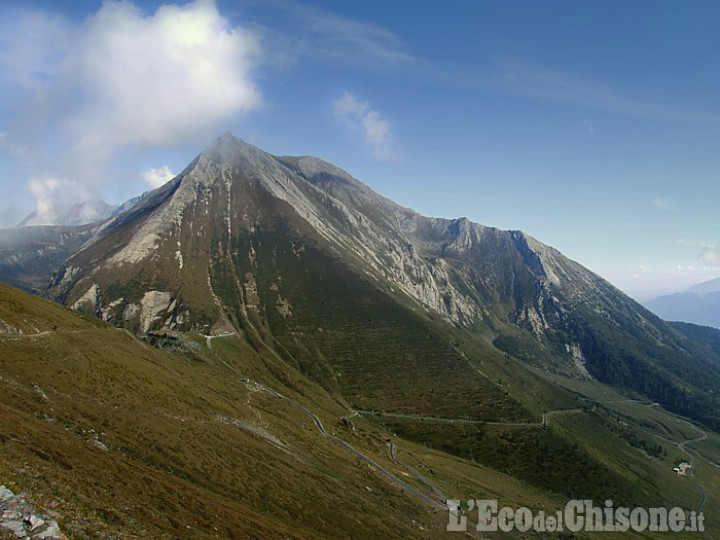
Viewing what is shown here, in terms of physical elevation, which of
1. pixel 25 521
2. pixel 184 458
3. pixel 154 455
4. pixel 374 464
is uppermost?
pixel 25 521

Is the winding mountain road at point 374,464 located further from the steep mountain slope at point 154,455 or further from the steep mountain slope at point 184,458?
the steep mountain slope at point 154,455

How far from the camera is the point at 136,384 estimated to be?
85.6 m

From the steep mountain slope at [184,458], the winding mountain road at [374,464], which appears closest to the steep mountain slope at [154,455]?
the steep mountain slope at [184,458]

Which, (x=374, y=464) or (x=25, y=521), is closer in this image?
(x=25, y=521)

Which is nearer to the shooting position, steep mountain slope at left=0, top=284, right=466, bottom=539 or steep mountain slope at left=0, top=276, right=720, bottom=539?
steep mountain slope at left=0, top=284, right=466, bottom=539

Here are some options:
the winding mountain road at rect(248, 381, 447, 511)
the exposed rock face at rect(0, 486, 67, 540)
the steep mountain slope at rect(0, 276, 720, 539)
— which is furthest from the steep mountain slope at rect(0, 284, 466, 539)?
the exposed rock face at rect(0, 486, 67, 540)

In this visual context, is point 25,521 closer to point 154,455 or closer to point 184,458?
point 154,455

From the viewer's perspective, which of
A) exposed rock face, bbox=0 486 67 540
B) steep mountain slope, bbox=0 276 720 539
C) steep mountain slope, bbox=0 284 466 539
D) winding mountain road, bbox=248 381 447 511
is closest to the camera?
exposed rock face, bbox=0 486 67 540

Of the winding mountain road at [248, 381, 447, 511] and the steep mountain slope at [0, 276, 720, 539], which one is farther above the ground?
the steep mountain slope at [0, 276, 720, 539]

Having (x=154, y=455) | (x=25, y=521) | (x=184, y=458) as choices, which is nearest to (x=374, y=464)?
(x=184, y=458)

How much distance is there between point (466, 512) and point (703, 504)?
18464cm

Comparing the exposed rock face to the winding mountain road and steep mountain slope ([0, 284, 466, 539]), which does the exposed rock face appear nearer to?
steep mountain slope ([0, 284, 466, 539])

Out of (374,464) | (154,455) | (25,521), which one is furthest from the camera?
(374,464)

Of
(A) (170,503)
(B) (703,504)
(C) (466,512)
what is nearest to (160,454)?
(A) (170,503)
